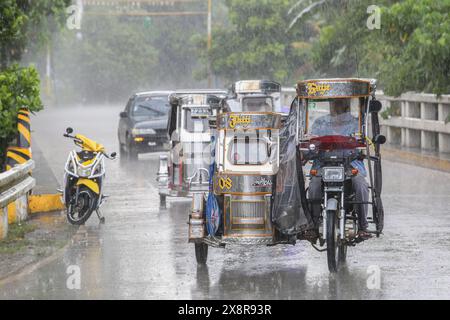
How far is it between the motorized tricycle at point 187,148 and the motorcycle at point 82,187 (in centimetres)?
181

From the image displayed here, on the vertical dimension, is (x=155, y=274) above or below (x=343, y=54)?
below

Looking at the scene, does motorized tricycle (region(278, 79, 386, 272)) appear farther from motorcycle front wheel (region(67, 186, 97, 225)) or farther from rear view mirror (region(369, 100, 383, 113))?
motorcycle front wheel (region(67, 186, 97, 225))

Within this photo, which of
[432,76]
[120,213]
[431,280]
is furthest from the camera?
[432,76]

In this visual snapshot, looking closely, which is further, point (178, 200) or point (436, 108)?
point (436, 108)

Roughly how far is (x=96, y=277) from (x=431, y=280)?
3.16m

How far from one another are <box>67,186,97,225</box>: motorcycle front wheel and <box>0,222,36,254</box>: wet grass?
0.56 meters

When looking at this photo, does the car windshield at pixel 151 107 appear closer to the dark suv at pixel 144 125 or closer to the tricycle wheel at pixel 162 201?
the dark suv at pixel 144 125

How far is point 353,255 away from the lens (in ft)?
41.1

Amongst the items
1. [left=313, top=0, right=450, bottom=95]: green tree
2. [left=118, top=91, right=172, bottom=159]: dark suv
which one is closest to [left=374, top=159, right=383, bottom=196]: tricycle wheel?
[left=313, top=0, right=450, bottom=95]: green tree

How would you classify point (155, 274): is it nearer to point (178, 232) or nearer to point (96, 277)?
point (96, 277)

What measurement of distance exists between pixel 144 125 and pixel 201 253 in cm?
1718

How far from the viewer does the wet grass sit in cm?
1328

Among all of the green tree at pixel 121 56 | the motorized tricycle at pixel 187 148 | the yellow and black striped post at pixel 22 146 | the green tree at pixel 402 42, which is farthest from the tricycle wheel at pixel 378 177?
the green tree at pixel 121 56
